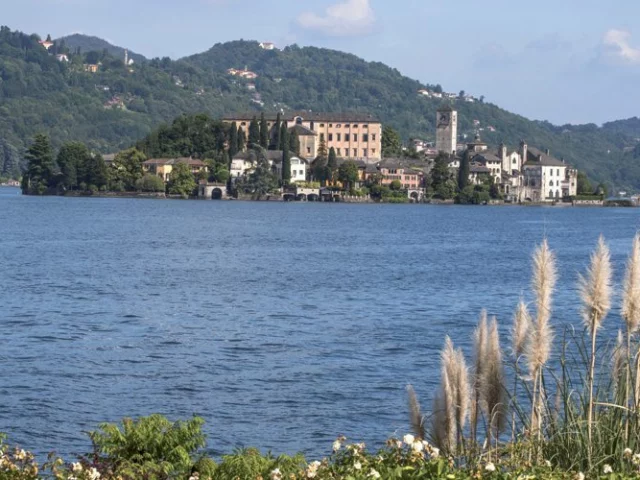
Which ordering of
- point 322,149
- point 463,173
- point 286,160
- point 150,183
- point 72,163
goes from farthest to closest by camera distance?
point 322,149 → point 463,173 → point 72,163 → point 150,183 → point 286,160

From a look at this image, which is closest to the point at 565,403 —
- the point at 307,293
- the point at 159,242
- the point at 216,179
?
the point at 307,293

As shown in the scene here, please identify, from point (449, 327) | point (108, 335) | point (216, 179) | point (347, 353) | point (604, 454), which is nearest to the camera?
point (604, 454)

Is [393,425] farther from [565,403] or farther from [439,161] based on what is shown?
[439,161]

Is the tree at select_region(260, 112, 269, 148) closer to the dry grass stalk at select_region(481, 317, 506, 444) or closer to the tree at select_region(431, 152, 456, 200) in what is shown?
the tree at select_region(431, 152, 456, 200)

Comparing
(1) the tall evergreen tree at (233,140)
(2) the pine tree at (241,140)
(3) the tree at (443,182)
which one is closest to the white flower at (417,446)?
(1) the tall evergreen tree at (233,140)

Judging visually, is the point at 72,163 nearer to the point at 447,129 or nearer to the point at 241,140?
the point at 241,140

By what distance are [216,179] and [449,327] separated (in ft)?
407

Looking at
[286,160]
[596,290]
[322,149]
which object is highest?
[322,149]

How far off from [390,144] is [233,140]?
106 feet

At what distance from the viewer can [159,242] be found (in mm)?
69062

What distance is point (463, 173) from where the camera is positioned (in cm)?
16175

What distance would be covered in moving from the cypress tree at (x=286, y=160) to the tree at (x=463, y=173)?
75.1 ft

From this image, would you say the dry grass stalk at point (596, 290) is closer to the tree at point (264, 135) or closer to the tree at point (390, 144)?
the tree at point (264, 135)

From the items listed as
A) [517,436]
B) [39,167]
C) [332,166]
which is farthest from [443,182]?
[517,436]
